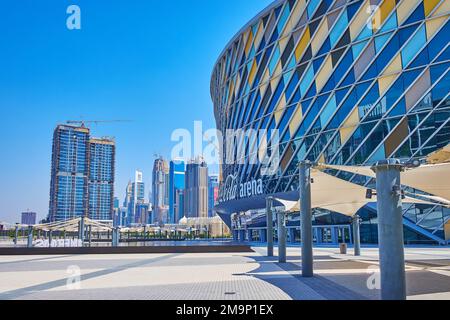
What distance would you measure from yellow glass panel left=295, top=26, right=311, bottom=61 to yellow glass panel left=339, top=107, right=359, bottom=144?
7901mm

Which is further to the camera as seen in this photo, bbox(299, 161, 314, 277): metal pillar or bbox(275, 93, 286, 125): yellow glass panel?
bbox(275, 93, 286, 125): yellow glass panel

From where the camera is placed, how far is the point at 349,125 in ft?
108

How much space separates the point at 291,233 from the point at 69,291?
110ft

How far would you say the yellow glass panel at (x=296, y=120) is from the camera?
123ft

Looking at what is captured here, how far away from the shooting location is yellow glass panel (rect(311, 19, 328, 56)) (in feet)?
116

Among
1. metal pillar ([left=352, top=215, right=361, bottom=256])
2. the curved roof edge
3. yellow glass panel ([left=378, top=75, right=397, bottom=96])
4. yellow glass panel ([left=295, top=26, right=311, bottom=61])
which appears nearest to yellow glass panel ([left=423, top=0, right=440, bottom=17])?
yellow glass panel ([left=378, top=75, right=397, bottom=96])

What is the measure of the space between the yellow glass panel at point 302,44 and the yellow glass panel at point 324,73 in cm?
296

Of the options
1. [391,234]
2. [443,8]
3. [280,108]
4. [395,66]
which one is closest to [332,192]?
[391,234]

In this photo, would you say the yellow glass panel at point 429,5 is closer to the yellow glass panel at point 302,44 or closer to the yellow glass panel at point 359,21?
the yellow glass panel at point 359,21

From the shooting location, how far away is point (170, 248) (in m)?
30.9

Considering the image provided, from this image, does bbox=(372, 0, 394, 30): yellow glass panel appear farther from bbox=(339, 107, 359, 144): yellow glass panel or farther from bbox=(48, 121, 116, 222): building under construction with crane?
bbox=(48, 121, 116, 222): building under construction with crane

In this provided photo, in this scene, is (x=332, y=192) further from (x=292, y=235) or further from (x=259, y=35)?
(x=259, y=35)
